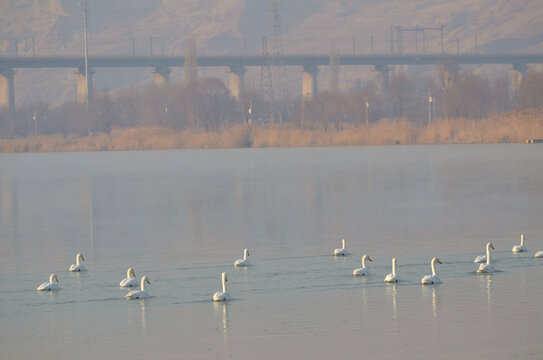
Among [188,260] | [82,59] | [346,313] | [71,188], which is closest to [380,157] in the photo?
[71,188]

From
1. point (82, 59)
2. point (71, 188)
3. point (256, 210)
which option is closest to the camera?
point (256, 210)

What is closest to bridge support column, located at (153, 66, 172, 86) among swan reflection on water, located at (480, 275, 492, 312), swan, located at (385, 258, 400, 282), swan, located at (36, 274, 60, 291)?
swan, located at (36, 274, 60, 291)

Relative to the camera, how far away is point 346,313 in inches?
670

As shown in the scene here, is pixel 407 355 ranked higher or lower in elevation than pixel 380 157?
lower

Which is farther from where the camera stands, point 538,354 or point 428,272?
point 428,272

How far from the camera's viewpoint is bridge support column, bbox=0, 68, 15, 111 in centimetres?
15662

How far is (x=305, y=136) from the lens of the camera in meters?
102

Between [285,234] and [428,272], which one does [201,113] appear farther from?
[428,272]

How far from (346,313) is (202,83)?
119 metres

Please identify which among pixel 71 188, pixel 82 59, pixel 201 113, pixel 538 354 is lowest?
pixel 538 354

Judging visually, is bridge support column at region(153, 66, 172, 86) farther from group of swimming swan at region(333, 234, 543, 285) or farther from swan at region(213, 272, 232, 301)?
swan at region(213, 272, 232, 301)

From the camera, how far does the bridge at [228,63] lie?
15888 centimetres

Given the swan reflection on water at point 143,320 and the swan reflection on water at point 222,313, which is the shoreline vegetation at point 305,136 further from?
the swan reflection on water at point 143,320

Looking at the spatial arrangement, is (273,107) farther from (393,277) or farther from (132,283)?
(393,277)
